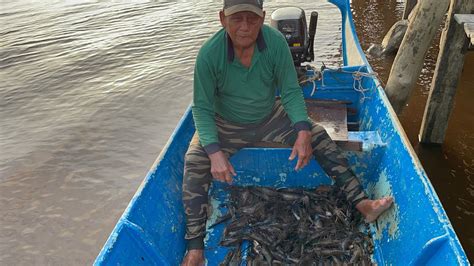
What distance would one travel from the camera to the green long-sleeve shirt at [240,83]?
373cm

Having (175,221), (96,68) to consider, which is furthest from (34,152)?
(175,221)

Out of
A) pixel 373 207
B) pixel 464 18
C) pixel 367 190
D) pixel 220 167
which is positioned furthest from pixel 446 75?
pixel 220 167

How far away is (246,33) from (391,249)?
2.45 m

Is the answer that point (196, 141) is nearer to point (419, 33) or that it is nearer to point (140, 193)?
point (140, 193)

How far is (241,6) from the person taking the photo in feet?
11.1

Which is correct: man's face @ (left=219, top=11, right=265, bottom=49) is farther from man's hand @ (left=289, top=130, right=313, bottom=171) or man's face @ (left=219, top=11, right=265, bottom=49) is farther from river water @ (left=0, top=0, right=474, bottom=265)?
river water @ (left=0, top=0, right=474, bottom=265)

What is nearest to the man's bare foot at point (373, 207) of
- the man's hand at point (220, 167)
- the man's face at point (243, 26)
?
the man's hand at point (220, 167)

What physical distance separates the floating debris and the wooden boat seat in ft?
1.79

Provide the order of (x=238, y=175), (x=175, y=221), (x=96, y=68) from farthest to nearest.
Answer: (x=96, y=68), (x=238, y=175), (x=175, y=221)

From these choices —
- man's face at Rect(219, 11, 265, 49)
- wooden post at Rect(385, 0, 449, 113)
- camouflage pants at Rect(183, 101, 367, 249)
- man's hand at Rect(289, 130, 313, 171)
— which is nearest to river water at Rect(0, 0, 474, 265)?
wooden post at Rect(385, 0, 449, 113)

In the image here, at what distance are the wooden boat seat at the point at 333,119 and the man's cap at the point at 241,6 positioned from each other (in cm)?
152

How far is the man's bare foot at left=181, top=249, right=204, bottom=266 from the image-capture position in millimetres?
3553

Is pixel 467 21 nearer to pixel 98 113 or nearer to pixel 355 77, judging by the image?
pixel 355 77

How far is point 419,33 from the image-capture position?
5.50 m
